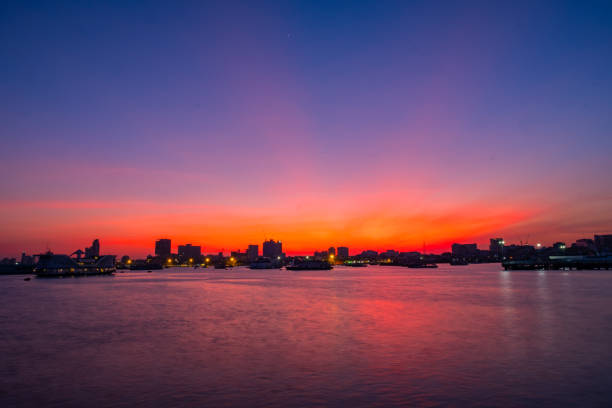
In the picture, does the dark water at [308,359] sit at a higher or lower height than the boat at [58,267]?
lower

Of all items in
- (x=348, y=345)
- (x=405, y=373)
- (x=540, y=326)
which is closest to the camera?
(x=405, y=373)

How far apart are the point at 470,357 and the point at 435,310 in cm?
2541

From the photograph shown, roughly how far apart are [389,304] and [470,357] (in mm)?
32482

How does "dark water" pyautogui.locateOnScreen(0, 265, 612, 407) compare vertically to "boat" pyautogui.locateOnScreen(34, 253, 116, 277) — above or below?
below

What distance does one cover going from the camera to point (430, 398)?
647 inches

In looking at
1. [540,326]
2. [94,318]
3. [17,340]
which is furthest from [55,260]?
[540,326]

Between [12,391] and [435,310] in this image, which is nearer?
[12,391]

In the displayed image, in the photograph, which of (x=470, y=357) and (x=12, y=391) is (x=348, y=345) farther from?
(x=12, y=391)

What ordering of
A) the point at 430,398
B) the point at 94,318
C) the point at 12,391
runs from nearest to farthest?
1. the point at 430,398
2. the point at 12,391
3. the point at 94,318

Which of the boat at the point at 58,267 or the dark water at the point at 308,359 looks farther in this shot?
the boat at the point at 58,267

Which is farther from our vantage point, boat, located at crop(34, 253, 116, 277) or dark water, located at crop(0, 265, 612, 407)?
boat, located at crop(34, 253, 116, 277)

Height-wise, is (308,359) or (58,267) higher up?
(58,267)

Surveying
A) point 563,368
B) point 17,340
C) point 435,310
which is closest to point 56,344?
point 17,340

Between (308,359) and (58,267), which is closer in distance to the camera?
(308,359)
